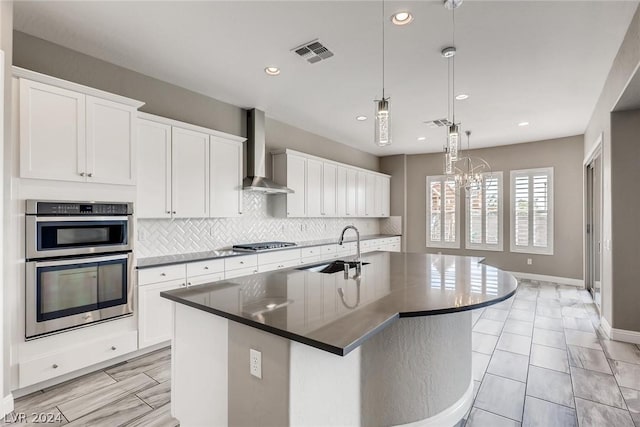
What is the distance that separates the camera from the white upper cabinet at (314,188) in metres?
5.48

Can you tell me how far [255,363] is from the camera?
149cm

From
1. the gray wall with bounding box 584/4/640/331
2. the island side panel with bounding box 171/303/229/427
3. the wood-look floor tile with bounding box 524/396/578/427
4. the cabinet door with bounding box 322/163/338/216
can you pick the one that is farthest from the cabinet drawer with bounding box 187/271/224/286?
the gray wall with bounding box 584/4/640/331

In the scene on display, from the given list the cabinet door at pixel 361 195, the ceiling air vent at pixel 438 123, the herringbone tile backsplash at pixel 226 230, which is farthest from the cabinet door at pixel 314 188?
the ceiling air vent at pixel 438 123

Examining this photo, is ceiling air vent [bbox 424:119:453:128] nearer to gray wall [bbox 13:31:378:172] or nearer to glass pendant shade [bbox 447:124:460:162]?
gray wall [bbox 13:31:378:172]

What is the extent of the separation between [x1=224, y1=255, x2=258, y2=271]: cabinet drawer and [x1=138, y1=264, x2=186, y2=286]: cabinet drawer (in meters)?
0.56

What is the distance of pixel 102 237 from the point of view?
2.83m

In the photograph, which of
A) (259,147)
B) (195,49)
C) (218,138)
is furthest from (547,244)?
(195,49)

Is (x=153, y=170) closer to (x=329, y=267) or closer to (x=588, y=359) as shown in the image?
(x=329, y=267)

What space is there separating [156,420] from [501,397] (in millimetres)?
2442

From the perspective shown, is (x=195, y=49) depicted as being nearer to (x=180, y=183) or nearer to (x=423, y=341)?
(x=180, y=183)

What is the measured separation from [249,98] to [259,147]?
692 mm

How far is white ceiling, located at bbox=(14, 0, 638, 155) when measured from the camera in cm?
242

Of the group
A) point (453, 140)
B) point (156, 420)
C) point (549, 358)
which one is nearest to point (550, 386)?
point (549, 358)

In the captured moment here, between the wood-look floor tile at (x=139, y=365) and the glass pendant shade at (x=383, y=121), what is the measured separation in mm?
2752
